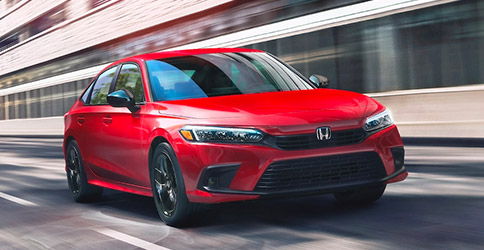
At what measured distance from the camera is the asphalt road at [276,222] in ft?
17.8

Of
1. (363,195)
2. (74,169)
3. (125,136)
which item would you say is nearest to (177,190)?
(125,136)

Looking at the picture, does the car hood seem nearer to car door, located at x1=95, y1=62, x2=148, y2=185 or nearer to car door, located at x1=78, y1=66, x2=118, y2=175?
car door, located at x1=95, y1=62, x2=148, y2=185

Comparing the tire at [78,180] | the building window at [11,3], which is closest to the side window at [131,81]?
the tire at [78,180]

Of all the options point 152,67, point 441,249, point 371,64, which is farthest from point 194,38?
point 441,249

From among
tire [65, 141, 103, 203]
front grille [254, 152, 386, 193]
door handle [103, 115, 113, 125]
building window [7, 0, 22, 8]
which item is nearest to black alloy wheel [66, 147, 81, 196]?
tire [65, 141, 103, 203]

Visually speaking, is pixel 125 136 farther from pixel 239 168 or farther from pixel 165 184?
pixel 239 168

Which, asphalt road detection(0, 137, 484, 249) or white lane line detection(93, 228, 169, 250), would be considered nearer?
asphalt road detection(0, 137, 484, 249)

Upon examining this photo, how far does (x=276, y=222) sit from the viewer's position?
623 cm

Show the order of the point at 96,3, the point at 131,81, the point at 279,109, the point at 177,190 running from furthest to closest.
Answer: the point at 96,3 → the point at 131,81 → the point at 177,190 → the point at 279,109

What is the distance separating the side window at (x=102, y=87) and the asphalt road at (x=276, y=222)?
43.1 inches

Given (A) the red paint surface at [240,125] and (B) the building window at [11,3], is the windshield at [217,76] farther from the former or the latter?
(B) the building window at [11,3]

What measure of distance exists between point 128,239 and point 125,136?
1321 mm

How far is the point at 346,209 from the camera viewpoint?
6.71 meters

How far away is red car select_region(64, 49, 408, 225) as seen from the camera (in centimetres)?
572
